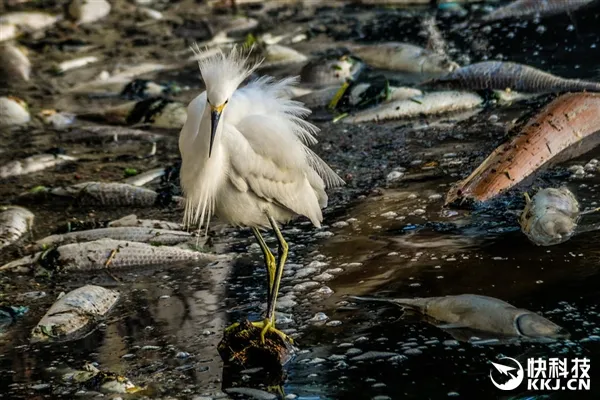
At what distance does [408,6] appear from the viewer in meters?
14.4

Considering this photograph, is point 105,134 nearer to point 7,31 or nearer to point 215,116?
point 215,116

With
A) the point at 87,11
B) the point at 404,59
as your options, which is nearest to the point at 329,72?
the point at 404,59

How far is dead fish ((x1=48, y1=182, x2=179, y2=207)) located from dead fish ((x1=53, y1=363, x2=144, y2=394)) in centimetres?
279

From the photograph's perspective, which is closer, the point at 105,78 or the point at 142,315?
the point at 142,315

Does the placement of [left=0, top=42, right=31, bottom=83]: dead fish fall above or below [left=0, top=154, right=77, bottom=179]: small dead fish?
above

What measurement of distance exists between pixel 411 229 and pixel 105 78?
6.63 metres

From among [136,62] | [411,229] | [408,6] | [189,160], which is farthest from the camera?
[408,6]

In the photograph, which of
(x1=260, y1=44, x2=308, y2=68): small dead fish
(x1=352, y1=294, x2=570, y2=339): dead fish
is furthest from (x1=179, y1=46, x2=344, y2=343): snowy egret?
(x1=260, y1=44, x2=308, y2=68): small dead fish

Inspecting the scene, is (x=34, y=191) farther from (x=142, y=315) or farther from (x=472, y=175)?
(x=472, y=175)

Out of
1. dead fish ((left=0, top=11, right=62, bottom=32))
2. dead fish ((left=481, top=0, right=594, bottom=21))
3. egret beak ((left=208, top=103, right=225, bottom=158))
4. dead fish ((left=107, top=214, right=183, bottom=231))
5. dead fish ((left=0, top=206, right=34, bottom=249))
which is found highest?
dead fish ((left=481, top=0, right=594, bottom=21))

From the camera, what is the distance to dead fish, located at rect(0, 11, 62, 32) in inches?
615

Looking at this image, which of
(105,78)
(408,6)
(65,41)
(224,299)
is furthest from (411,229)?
(65,41)

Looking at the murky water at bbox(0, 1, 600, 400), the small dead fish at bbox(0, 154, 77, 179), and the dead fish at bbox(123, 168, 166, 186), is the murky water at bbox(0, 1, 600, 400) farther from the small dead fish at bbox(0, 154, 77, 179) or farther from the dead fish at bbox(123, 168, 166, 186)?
the dead fish at bbox(123, 168, 166, 186)

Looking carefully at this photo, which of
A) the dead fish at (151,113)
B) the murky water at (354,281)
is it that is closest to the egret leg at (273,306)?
the murky water at (354,281)
